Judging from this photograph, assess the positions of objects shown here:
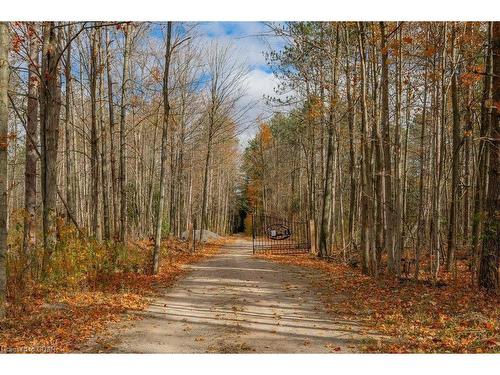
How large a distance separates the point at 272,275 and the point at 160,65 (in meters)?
9.22

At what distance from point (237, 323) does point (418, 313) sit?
2.53 metres

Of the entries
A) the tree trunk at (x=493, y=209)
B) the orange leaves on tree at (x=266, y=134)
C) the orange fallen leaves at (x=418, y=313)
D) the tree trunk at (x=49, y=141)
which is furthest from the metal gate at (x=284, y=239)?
the orange leaves on tree at (x=266, y=134)

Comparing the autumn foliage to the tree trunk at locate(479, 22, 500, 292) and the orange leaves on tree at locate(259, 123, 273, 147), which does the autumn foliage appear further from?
the orange leaves on tree at locate(259, 123, 273, 147)

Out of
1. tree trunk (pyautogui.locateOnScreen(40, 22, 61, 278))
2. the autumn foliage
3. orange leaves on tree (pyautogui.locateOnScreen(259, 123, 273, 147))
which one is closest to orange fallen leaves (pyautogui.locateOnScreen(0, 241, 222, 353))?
the autumn foliage

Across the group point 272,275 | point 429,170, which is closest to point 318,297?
point 272,275

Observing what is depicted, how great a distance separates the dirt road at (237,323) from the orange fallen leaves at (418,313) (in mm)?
368

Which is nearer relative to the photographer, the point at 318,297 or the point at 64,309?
the point at 64,309

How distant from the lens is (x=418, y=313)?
5.77 m

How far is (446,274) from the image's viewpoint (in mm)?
10188

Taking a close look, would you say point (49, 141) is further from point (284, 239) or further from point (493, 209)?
point (284, 239)

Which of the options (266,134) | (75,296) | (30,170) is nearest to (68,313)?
(75,296)

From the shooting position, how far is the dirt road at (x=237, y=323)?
4711 mm

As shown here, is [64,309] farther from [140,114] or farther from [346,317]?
[140,114]

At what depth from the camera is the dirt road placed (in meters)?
4.71
